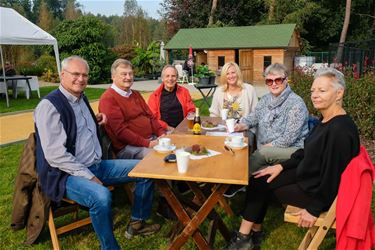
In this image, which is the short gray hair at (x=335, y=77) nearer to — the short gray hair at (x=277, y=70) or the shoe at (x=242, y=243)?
the short gray hair at (x=277, y=70)

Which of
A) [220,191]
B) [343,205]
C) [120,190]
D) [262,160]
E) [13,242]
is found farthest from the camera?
[120,190]

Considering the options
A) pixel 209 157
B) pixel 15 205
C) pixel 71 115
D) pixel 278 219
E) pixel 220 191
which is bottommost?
pixel 278 219

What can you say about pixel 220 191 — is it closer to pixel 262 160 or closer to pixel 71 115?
pixel 262 160

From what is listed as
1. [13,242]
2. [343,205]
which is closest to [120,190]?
[13,242]

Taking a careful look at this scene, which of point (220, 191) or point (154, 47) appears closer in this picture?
point (220, 191)

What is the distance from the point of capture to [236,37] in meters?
21.7

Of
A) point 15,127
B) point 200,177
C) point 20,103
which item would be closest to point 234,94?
point 200,177

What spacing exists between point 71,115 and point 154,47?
20.8 meters

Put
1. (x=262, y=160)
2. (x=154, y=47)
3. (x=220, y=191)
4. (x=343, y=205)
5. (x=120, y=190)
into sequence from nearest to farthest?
(x=343, y=205) < (x=220, y=191) < (x=262, y=160) < (x=120, y=190) < (x=154, y=47)

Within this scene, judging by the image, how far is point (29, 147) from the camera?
2.91 metres

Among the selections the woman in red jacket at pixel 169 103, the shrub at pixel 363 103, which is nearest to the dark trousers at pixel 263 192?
the woman in red jacket at pixel 169 103

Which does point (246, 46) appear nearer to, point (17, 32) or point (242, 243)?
point (17, 32)

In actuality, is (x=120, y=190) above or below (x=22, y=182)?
below

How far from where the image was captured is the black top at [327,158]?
238 cm
